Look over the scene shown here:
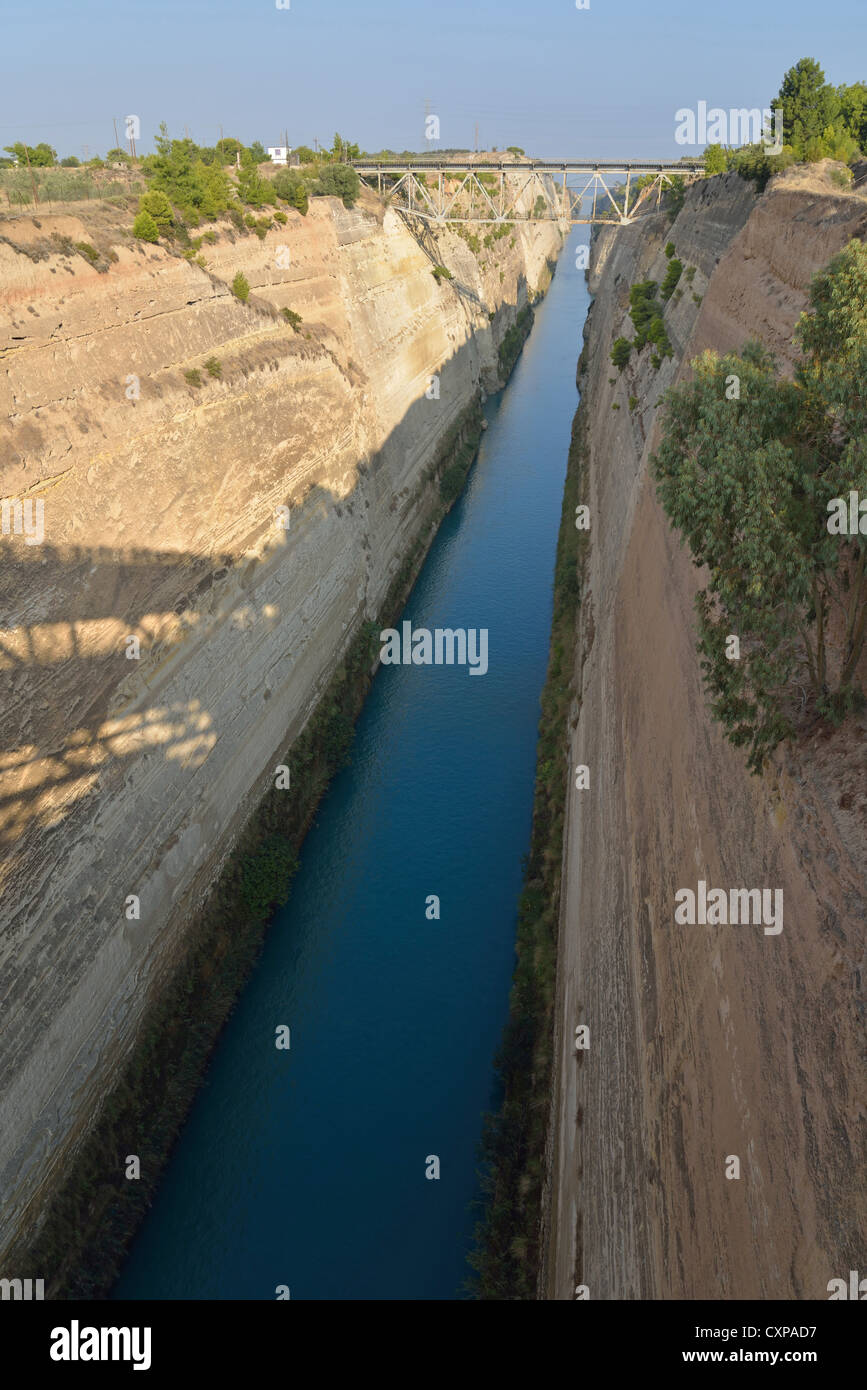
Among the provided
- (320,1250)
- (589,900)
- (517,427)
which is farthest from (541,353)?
(320,1250)

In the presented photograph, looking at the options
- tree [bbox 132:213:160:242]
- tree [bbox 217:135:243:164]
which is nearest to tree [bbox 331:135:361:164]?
tree [bbox 217:135:243:164]

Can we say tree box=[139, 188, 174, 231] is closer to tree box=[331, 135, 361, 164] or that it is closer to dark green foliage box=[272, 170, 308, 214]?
dark green foliage box=[272, 170, 308, 214]

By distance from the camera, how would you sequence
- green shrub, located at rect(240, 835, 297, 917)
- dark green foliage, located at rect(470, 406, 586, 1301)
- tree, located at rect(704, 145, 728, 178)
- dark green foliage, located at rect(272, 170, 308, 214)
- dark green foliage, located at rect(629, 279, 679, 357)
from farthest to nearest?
tree, located at rect(704, 145, 728, 178), dark green foliage, located at rect(272, 170, 308, 214), dark green foliage, located at rect(629, 279, 679, 357), green shrub, located at rect(240, 835, 297, 917), dark green foliage, located at rect(470, 406, 586, 1301)

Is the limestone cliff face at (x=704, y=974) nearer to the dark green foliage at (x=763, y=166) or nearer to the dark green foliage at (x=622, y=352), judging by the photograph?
the dark green foliage at (x=763, y=166)

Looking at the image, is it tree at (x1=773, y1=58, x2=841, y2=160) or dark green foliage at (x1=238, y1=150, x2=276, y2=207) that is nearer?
dark green foliage at (x1=238, y1=150, x2=276, y2=207)

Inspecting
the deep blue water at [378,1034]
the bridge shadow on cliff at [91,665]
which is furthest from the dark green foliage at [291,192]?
the deep blue water at [378,1034]
